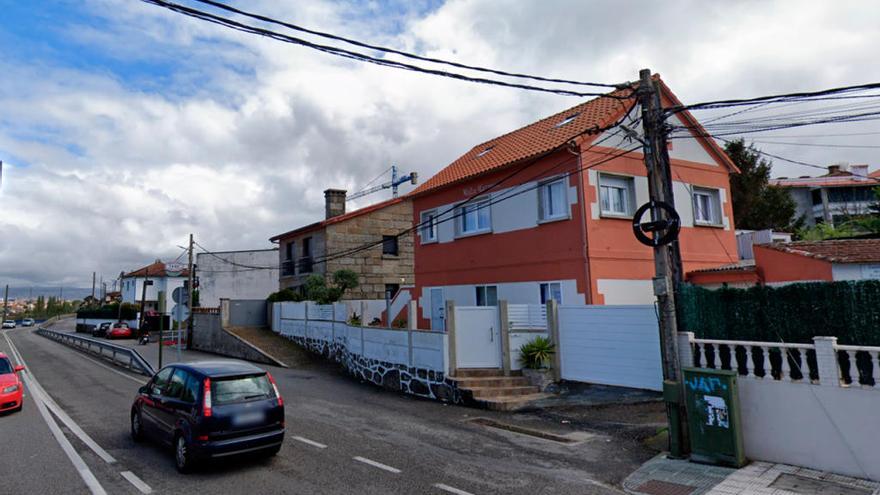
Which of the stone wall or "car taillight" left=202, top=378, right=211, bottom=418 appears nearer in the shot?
"car taillight" left=202, top=378, right=211, bottom=418

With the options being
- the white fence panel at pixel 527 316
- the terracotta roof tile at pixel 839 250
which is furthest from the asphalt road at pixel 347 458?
the terracotta roof tile at pixel 839 250

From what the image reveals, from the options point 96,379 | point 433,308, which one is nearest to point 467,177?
point 433,308

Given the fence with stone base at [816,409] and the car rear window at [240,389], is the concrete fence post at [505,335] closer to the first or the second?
the fence with stone base at [816,409]

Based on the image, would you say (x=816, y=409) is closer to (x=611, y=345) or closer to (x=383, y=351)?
(x=611, y=345)

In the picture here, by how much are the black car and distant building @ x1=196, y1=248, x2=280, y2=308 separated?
37.7m

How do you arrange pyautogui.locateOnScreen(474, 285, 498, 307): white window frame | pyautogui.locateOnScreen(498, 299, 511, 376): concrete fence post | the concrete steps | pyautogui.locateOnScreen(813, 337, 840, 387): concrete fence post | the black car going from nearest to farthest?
pyautogui.locateOnScreen(813, 337, 840, 387): concrete fence post, the black car, the concrete steps, pyautogui.locateOnScreen(498, 299, 511, 376): concrete fence post, pyautogui.locateOnScreen(474, 285, 498, 307): white window frame

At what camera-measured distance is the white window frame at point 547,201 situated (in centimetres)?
1505

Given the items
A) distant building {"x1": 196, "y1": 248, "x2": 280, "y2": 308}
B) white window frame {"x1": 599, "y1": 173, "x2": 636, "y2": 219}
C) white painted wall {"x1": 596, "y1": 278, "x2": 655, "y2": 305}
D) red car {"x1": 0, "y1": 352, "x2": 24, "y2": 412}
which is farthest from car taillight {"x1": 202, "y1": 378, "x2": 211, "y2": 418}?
distant building {"x1": 196, "y1": 248, "x2": 280, "y2": 308}

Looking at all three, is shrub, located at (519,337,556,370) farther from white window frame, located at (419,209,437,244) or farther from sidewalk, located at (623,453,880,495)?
white window frame, located at (419,209,437,244)

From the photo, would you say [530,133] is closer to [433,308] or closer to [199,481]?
[433,308]

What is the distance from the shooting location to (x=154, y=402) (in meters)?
8.52

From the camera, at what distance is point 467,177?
60.1 ft

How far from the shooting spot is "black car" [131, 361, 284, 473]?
23.2 feet

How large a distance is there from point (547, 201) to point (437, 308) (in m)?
6.60
